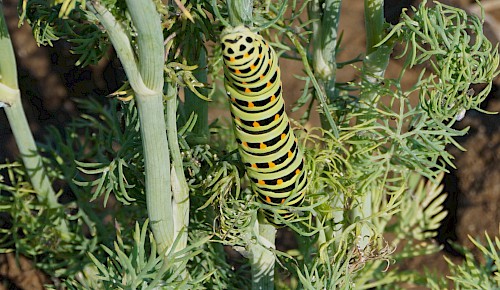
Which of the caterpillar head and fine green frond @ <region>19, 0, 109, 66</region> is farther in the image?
fine green frond @ <region>19, 0, 109, 66</region>

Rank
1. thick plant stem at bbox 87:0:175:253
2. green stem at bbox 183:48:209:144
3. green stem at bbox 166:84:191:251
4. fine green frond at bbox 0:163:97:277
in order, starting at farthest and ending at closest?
fine green frond at bbox 0:163:97:277 < green stem at bbox 183:48:209:144 < green stem at bbox 166:84:191:251 < thick plant stem at bbox 87:0:175:253

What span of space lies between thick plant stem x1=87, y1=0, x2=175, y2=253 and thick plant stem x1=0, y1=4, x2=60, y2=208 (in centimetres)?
27

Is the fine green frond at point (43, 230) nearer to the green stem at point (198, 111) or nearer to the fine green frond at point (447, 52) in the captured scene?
Result: the green stem at point (198, 111)

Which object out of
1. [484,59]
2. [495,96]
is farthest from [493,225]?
[484,59]

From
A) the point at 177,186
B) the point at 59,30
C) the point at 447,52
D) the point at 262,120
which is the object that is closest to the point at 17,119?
the point at 59,30

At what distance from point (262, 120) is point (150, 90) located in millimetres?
120

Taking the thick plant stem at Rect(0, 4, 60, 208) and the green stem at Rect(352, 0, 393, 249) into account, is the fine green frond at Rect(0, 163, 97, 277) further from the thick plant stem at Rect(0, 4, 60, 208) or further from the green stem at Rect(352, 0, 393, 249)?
the green stem at Rect(352, 0, 393, 249)

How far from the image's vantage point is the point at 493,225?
1.38 metres

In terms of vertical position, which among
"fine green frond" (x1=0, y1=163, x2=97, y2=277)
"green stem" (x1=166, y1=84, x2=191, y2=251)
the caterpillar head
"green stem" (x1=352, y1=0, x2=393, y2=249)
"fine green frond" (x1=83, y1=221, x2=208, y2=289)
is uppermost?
the caterpillar head

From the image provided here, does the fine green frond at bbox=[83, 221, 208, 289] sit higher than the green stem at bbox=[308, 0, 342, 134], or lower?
lower

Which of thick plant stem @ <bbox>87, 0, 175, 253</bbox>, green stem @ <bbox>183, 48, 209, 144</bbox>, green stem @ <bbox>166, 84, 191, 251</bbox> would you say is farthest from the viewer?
green stem @ <bbox>183, 48, 209, 144</bbox>

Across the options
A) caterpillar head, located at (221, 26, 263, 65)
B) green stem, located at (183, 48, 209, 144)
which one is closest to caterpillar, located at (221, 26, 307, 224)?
caterpillar head, located at (221, 26, 263, 65)

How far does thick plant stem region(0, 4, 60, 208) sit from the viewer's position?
0.84m

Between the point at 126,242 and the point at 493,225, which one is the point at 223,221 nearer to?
the point at 126,242
